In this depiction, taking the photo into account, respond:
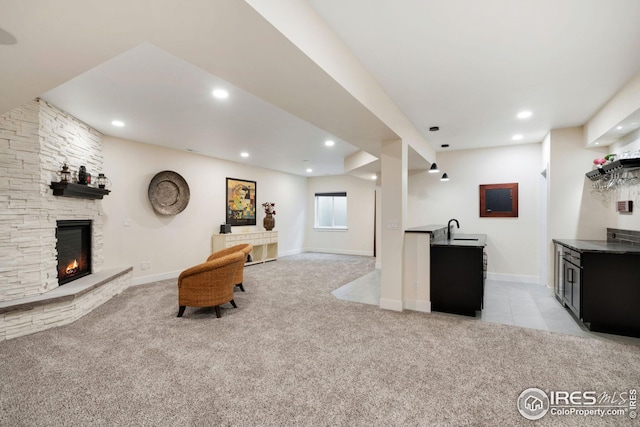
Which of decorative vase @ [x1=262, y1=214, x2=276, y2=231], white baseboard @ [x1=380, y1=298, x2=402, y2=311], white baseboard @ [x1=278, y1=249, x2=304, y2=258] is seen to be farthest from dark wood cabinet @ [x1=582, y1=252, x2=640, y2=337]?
white baseboard @ [x1=278, y1=249, x2=304, y2=258]

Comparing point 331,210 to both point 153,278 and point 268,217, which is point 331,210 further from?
point 153,278

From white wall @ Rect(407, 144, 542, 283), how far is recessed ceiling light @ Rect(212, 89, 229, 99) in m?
4.36

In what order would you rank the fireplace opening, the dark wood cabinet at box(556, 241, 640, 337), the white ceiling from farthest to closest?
the fireplace opening, the dark wood cabinet at box(556, 241, 640, 337), the white ceiling

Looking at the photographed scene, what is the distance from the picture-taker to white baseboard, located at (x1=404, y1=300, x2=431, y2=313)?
12.5 ft

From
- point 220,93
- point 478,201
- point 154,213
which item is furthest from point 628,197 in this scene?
point 154,213

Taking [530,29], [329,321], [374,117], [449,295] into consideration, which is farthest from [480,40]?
[329,321]

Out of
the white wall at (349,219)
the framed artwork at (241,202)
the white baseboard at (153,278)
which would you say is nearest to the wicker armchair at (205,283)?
the white baseboard at (153,278)

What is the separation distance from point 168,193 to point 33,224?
2434 mm

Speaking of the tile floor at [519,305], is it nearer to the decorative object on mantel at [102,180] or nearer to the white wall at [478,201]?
the white wall at [478,201]

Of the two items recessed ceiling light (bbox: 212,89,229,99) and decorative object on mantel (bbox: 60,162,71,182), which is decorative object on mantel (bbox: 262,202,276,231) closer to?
decorative object on mantel (bbox: 60,162,71,182)

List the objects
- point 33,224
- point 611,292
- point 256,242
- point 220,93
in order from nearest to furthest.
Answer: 1. point 611,292
2. point 220,93
3. point 33,224
4. point 256,242

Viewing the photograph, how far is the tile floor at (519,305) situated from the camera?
10.6 ft

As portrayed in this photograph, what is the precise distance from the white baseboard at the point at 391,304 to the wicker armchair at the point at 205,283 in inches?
78.2

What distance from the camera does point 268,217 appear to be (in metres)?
7.80
